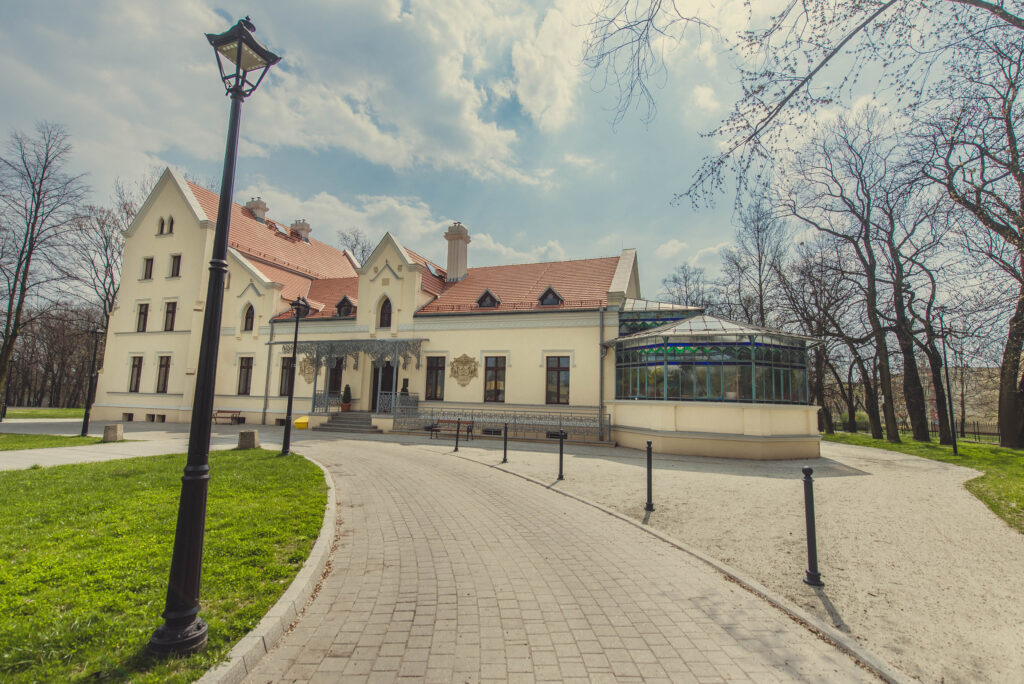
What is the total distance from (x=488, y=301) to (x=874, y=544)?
18.3 meters

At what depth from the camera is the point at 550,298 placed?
21734 millimetres

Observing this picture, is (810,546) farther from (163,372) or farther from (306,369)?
(163,372)

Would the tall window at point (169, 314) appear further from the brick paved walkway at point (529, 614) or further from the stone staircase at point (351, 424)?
the brick paved walkway at point (529, 614)

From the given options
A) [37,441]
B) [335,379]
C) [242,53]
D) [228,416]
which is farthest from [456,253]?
[242,53]

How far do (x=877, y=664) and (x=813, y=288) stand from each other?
83.5 ft

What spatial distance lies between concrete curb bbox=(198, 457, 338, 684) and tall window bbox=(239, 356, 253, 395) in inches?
911

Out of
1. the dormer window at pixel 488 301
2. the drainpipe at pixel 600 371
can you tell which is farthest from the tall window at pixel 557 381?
the dormer window at pixel 488 301

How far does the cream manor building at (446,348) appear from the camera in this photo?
15352 mm

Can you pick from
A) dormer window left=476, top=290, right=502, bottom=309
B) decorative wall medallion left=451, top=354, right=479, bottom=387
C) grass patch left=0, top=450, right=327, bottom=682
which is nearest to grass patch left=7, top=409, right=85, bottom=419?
decorative wall medallion left=451, top=354, right=479, bottom=387

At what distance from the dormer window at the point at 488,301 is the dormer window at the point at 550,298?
2267 mm

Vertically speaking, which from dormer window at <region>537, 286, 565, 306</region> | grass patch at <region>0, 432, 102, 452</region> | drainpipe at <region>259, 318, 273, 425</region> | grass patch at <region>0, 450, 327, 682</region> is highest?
dormer window at <region>537, 286, 565, 306</region>

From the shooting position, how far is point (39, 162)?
72.4 feet

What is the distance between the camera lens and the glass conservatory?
15.1 metres

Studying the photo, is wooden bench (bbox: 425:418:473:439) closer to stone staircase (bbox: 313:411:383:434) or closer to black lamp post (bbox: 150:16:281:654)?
stone staircase (bbox: 313:411:383:434)
